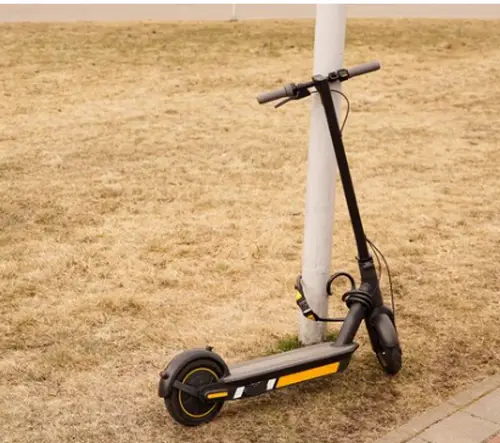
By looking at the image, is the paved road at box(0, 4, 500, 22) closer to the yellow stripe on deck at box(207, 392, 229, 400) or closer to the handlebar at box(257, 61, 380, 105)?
the handlebar at box(257, 61, 380, 105)

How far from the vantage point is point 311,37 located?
12945 millimetres

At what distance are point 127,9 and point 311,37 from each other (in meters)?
3.86

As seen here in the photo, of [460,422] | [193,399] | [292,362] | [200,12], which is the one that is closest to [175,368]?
[193,399]

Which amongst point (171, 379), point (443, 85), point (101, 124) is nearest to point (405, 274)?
point (171, 379)

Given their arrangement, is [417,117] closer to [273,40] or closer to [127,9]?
[273,40]

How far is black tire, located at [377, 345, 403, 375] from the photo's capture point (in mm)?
3920

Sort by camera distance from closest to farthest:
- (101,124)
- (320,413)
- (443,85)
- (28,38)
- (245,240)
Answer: (320,413), (245,240), (101,124), (443,85), (28,38)

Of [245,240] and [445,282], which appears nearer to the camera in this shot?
[445,282]

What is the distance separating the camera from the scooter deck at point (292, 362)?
143 inches

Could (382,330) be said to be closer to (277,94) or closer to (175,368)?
(175,368)

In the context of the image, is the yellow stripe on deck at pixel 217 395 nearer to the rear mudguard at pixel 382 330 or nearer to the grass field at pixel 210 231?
the grass field at pixel 210 231

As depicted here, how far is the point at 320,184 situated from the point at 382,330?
0.74 metres

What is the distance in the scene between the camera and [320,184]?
13.0ft

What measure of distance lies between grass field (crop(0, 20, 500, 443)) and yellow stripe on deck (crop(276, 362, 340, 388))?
0.13m
